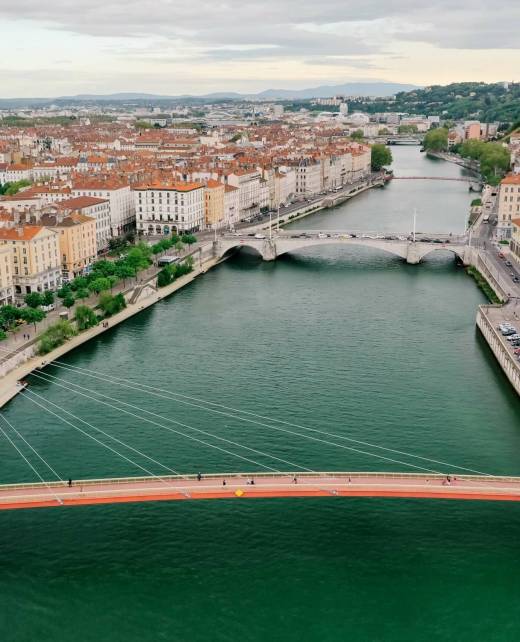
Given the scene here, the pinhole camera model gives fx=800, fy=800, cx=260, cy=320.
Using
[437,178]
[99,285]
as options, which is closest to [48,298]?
[99,285]

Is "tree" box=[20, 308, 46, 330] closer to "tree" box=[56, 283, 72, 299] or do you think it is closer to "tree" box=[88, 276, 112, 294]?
"tree" box=[56, 283, 72, 299]

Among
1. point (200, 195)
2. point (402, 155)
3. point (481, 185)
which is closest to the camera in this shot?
point (200, 195)

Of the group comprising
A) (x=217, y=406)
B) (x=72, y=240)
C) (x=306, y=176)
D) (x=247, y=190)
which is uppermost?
(x=306, y=176)

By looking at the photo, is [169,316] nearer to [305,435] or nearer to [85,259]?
[85,259]

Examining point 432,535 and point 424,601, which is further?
point 432,535

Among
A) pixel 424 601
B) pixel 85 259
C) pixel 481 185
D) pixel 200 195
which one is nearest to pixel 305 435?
pixel 424 601

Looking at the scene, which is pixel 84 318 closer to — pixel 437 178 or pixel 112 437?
pixel 112 437
